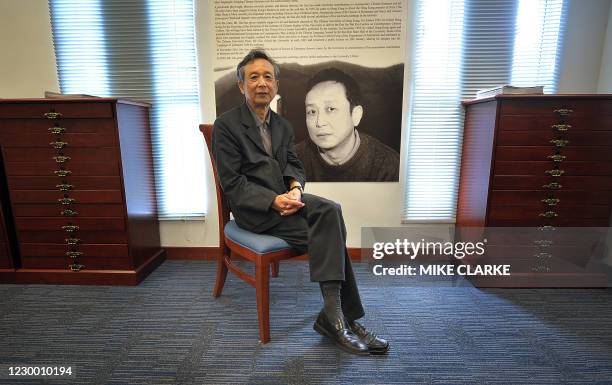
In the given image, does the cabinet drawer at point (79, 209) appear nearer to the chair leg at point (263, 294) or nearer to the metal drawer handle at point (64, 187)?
the metal drawer handle at point (64, 187)

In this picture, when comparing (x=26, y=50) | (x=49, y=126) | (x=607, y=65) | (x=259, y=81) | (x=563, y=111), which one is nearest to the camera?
(x=259, y=81)

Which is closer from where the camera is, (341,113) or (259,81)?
(259,81)

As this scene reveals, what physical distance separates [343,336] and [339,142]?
136cm

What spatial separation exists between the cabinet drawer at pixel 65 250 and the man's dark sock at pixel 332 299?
1.46 meters

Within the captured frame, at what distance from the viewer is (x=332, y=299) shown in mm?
1519

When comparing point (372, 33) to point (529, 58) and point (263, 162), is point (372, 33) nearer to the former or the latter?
point (529, 58)

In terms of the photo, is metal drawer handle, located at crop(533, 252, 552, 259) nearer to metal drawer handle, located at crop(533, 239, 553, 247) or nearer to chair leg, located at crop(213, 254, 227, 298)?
metal drawer handle, located at crop(533, 239, 553, 247)

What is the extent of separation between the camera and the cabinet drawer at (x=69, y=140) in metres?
1.99

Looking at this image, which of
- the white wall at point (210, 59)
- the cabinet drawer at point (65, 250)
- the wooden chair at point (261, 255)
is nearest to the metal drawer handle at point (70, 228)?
the cabinet drawer at point (65, 250)

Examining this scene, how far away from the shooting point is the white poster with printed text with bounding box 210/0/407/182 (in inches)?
86.0

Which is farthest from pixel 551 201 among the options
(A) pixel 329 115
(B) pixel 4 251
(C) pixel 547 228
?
(B) pixel 4 251

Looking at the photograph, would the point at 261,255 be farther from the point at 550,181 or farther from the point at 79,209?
the point at 550,181

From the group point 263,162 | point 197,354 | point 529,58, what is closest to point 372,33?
point 529,58

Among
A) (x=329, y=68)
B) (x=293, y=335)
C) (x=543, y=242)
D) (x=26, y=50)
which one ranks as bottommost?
(x=293, y=335)
